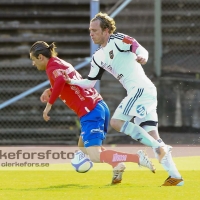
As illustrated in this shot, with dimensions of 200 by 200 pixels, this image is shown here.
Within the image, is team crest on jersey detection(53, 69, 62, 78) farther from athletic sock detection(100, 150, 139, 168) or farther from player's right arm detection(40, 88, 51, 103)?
athletic sock detection(100, 150, 139, 168)

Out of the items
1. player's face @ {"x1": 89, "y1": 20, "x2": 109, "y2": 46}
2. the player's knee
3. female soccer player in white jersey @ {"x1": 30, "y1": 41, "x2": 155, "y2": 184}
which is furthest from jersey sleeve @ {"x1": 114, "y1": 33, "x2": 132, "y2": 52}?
the player's knee

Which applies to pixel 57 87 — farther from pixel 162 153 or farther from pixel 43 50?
pixel 162 153

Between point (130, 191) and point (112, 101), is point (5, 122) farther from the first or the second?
point (130, 191)

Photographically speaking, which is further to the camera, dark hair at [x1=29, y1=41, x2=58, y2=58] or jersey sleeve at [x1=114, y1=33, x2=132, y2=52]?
dark hair at [x1=29, y1=41, x2=58, y2=58]

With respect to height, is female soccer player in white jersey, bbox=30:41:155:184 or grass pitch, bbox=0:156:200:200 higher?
female soccer player in white jersey, bbox=30:41:155:184

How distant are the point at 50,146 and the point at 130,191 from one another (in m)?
6.07

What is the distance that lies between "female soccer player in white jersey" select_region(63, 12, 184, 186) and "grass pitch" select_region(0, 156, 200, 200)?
15.2 inches

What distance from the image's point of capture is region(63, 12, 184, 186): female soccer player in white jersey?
6.71m

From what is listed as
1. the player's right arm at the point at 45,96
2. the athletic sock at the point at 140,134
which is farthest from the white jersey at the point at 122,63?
the player's right arm at the point at 45,96

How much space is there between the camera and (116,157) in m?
6.92

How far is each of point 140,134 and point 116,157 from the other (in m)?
0.39

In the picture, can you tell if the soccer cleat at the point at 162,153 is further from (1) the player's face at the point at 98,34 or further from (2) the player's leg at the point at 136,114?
(1) the player's face at the point at 98,34

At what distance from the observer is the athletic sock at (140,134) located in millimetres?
Result: 6703

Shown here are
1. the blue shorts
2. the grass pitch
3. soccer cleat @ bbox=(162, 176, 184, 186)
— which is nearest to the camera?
the grass pitch
